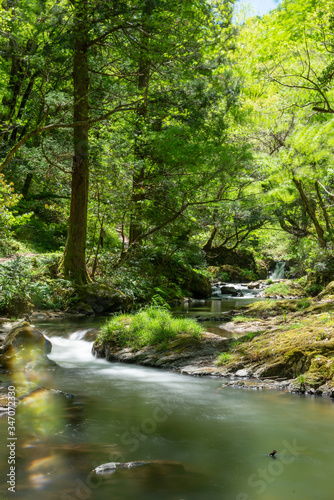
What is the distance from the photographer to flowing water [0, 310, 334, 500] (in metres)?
3.07

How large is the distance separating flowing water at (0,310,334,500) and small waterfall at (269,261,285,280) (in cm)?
2506

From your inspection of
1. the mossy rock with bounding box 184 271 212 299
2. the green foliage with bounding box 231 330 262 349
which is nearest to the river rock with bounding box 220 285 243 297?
the mossy rock with bounding box 184 271 212 299

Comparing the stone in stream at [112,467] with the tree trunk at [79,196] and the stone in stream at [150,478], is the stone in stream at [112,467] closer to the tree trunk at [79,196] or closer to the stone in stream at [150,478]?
the stone in stream at [150,478]

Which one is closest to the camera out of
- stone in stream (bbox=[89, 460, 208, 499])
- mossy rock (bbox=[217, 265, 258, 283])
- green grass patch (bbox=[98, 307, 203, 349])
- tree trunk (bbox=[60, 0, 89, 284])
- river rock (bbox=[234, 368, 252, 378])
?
stone in stream (bbox=[89, 460, 208, 499])

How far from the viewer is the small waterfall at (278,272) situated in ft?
99.5

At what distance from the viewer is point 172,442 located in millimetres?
3973

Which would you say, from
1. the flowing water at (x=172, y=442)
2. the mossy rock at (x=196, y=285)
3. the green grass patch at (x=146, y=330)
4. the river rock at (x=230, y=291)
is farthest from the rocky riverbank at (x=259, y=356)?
the river rock at (x=230, y=291)

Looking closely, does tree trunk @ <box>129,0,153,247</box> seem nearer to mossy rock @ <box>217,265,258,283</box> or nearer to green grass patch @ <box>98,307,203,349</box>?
green grass patch @ <box>98,307,203,349</box>

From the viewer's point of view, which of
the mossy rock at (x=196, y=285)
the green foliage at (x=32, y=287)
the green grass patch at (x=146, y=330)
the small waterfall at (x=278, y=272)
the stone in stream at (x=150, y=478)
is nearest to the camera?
the stone in stream at (x=150, y=478)

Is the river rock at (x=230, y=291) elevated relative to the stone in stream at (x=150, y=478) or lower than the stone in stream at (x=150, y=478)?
elevated

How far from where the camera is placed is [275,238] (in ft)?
91.9

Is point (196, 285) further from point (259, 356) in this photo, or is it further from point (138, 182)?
point (259, 356)

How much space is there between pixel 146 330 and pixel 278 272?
24450mm

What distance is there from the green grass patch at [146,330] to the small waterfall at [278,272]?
22.9 metres
